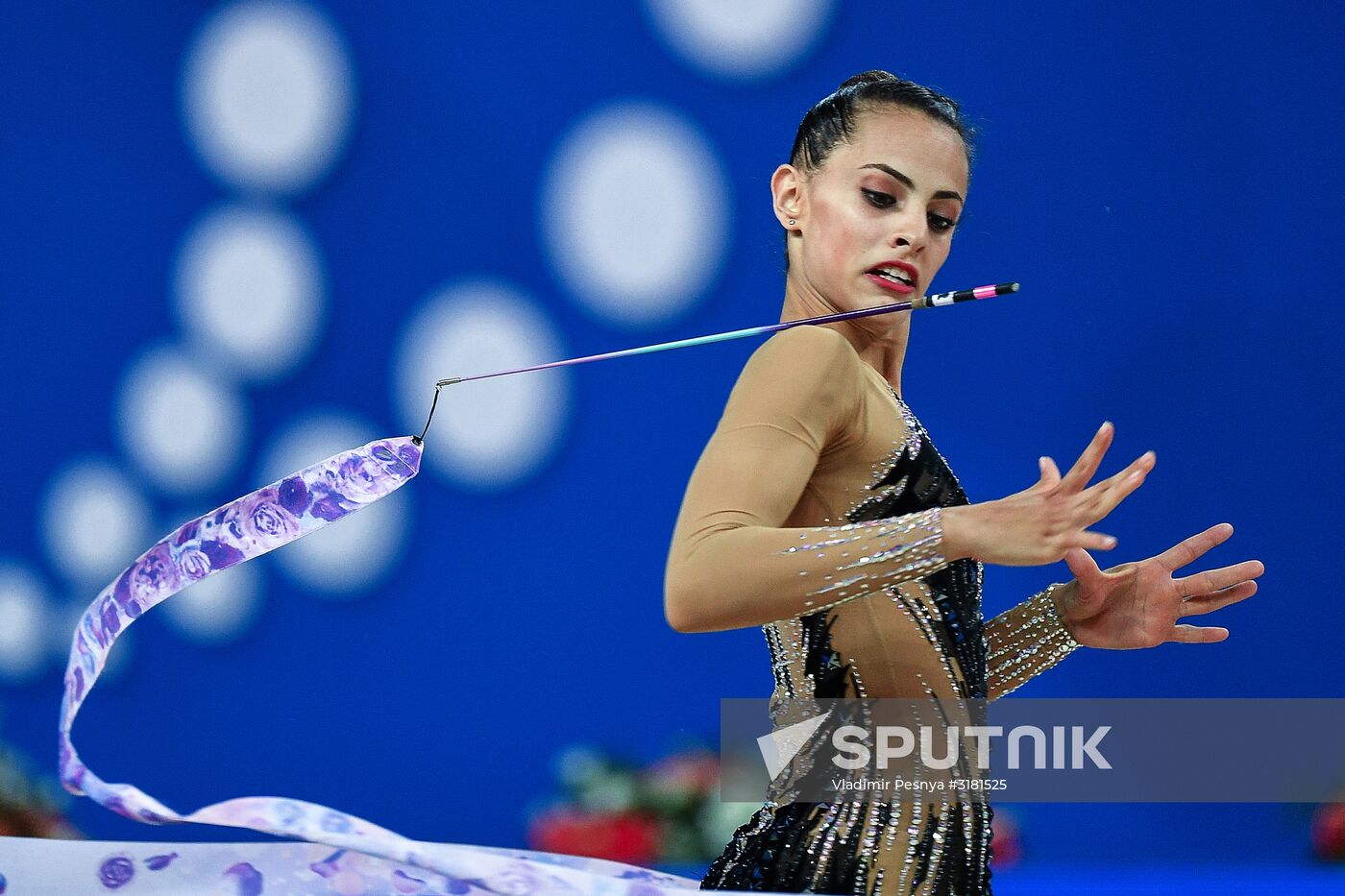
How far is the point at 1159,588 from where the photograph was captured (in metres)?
Answer: 1.49

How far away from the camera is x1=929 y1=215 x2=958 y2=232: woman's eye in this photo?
143 centimetres

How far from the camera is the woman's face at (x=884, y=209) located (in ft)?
4.58

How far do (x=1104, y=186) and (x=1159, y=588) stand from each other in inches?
52.7

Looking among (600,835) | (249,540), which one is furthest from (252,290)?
(249,540)

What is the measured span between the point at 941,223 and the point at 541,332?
147 cm

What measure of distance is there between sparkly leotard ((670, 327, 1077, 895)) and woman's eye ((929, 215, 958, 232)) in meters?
0.19

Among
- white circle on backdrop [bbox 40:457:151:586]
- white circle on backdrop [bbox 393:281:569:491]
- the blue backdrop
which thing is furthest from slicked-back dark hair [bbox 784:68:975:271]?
white circle on backdrop [bbox 40:457:151:586]

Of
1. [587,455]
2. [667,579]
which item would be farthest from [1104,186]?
[667,579]

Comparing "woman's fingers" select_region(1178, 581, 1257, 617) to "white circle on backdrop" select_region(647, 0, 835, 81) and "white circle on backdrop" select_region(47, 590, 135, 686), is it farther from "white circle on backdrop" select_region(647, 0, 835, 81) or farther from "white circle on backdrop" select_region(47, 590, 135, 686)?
"white circle on backdrop" select_region(47, 590, 135, 686)

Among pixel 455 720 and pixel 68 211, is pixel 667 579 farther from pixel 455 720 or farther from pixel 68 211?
pixel 68 211

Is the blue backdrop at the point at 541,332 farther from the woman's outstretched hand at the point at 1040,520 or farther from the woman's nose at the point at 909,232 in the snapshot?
the woman's outstretched hand at the point at 1040,520

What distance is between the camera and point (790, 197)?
1.49 meters

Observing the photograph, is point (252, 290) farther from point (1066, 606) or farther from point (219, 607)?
point (1066, 606)

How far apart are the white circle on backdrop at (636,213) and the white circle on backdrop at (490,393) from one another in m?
0.13
